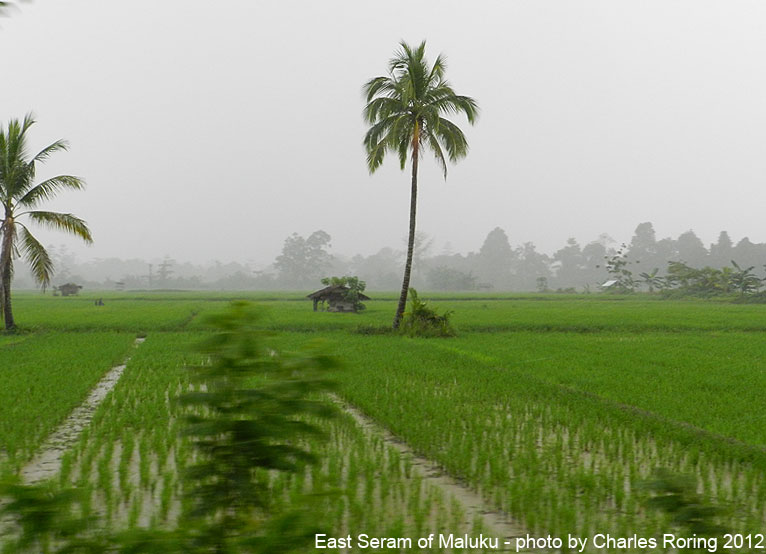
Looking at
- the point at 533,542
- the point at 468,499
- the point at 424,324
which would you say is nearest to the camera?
the point at 533,542

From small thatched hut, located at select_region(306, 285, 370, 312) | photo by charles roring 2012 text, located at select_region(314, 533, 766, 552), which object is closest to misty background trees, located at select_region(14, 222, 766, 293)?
small thatched hut, located at select_region(306, 285, 370, 312)

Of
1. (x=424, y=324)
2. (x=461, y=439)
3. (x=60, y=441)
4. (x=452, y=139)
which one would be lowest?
(x=60, y=441)

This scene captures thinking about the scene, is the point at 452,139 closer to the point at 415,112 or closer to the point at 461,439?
the point at 415,112

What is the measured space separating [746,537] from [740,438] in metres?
2.91

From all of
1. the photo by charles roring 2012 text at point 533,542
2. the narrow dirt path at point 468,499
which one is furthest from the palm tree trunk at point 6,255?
the photo by charles roring 2012 text at point 533,542

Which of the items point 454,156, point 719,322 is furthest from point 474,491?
point 719,322

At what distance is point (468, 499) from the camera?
461cm

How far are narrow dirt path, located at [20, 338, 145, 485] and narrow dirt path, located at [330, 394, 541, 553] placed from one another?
326cm

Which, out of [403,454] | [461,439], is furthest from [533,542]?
[461,439]

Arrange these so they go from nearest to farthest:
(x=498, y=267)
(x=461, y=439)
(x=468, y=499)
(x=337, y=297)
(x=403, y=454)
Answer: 1. (x=468, y=499)
2. (x=403, y=454)
3. (x=461, y=439)
4. (x=337, y=297)
5. (x=498, y=267)

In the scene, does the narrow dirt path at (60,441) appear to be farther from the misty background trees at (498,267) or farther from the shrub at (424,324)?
the misty background trees at (498,267)

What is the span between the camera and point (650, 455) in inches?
227

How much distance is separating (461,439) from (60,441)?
15.8ft

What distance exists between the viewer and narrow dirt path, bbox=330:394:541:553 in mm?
3951
